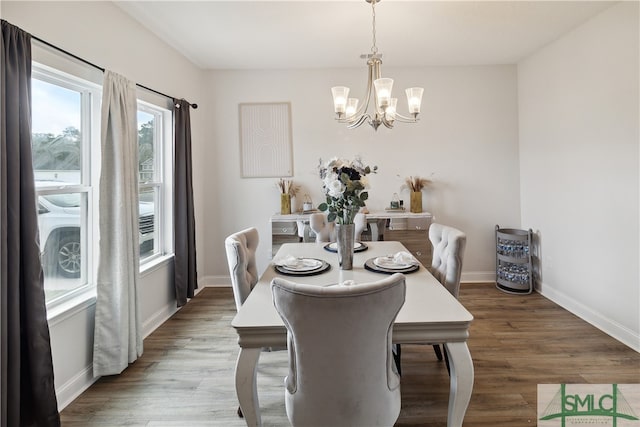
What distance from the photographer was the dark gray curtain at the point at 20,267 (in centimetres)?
151

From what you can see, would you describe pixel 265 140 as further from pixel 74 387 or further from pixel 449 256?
pixel 74 387

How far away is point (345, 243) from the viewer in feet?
6.52

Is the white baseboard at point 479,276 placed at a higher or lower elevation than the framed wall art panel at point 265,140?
lower

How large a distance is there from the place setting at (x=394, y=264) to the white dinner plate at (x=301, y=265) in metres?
0.31

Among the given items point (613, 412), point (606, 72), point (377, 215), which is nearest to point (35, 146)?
point (377, 215)

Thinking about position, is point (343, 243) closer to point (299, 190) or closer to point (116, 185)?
point (116, 185)

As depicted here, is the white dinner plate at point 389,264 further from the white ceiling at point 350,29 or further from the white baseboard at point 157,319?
the white baseboard at point 157,319

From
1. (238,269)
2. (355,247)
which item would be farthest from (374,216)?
(238,269)

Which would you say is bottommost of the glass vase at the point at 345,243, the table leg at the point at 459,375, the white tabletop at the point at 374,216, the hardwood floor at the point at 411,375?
the hardwood floor at the point at 411,375

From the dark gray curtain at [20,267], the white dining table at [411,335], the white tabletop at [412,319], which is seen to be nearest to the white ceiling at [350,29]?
the dark gray curtain at [20,267]

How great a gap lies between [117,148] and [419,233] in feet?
9.90

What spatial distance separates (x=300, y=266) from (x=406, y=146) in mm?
2657

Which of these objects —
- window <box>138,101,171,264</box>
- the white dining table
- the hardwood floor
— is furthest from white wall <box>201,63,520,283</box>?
the white dining table

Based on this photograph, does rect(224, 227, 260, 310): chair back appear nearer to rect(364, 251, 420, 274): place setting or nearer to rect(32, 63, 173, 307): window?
rect(364, 251, 420, 274): place setting
